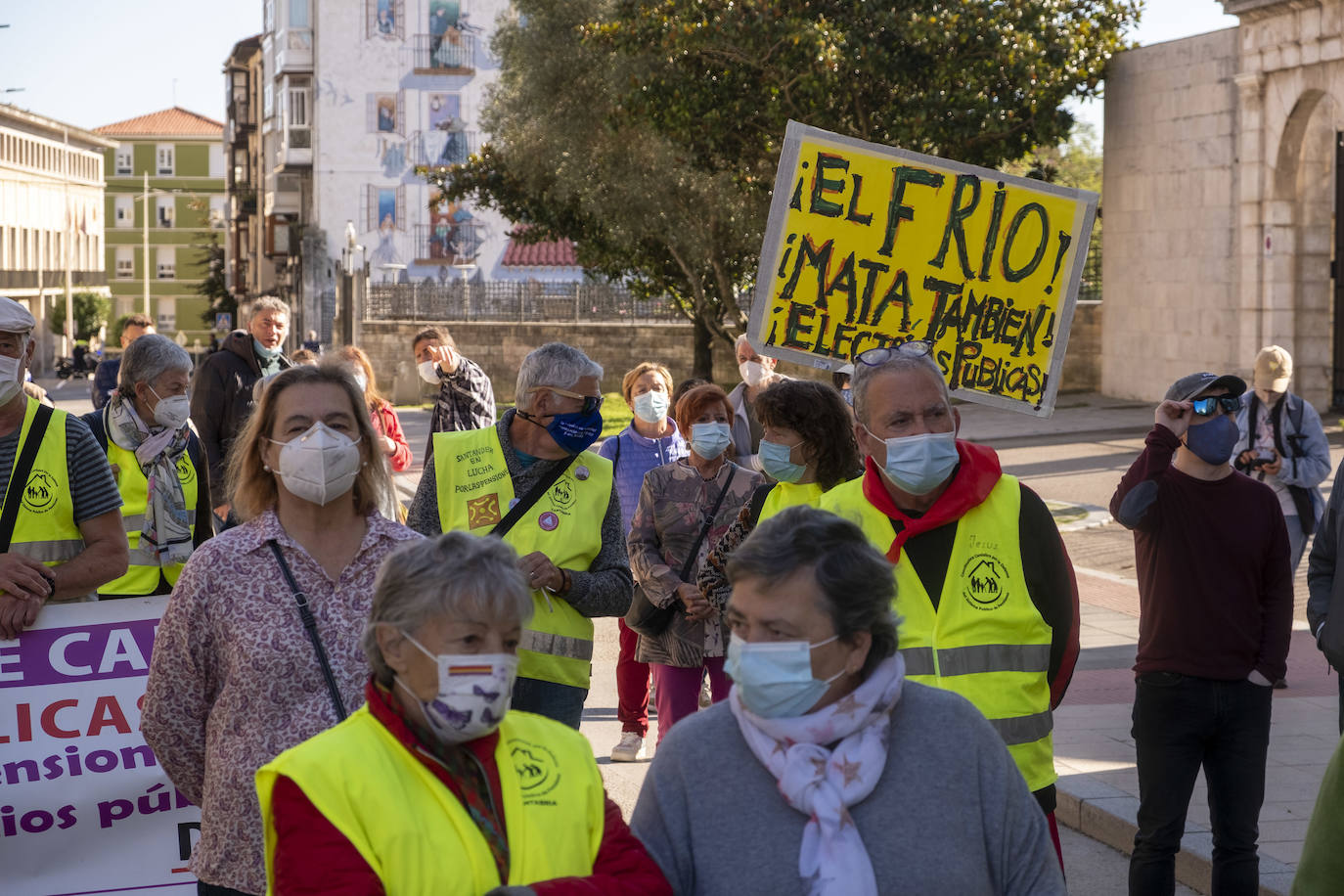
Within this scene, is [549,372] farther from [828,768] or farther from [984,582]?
[828,768]

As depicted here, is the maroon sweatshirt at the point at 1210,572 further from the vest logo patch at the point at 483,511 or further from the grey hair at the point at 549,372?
the vest logo patch at the point at 483,511

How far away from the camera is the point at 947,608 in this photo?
384cm

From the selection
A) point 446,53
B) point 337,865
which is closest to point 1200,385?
point 337,865

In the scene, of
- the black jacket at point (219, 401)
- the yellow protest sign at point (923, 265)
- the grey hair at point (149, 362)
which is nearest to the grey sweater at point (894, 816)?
the yellow protest sign at point (923, 265)

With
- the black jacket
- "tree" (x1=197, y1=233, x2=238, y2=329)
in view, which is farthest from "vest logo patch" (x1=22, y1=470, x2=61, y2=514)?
"tree" (x1=197, y1=233, x2=238, y2=329)

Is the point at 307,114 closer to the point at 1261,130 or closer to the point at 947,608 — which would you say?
the point at 1261,130

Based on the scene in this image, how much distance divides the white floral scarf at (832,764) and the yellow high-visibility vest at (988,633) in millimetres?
1022

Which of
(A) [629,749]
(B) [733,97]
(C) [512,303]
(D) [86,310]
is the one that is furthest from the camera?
(D) [86,310]

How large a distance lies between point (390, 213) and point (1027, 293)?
174 feet

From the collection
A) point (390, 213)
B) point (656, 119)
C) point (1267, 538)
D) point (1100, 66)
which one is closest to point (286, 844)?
point (1267, 538)

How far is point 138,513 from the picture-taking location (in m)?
6.55

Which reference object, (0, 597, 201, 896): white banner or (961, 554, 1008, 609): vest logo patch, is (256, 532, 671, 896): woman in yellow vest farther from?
(0, 597, 201, 896): white banner

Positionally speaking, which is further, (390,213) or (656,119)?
(390,213)

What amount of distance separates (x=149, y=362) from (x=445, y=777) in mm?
4385
